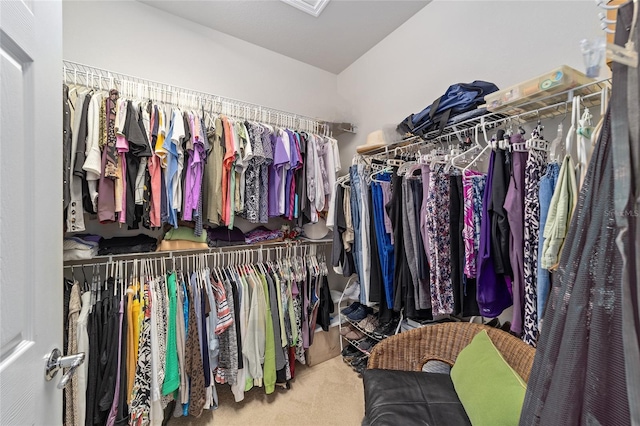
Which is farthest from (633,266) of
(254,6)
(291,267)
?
(254,6)

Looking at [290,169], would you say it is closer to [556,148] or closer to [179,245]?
[179,245]

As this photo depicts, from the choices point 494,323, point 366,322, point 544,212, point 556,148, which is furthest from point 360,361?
point 556,148

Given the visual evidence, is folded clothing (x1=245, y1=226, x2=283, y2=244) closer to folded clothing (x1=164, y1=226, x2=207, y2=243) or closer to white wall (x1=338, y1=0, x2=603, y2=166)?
folded clothing (x1=164, y1=226, x2=207, y2=243)

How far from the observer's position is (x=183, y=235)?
1741 mm

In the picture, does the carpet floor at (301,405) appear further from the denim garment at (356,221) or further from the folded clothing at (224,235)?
the folded clothing at (224,235)

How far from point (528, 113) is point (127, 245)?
238cm

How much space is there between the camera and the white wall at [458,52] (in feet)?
4.18

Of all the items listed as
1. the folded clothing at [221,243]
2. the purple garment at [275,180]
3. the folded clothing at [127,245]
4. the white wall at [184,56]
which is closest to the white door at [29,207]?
the folded clothing at [127,245]

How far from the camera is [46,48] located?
2.01 feet

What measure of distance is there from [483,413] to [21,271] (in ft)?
4.74

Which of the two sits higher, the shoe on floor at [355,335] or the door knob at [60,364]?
the door knob at [60,364]

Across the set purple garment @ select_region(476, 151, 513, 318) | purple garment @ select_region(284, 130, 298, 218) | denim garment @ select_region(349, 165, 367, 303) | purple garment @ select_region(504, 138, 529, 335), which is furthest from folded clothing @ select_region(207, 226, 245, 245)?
purple garment @ select_region(504, 138, 529, 335)

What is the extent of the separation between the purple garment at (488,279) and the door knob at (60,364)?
1478mm

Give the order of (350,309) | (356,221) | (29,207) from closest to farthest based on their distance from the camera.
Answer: (29,207) → (356,221) → (350,309)
